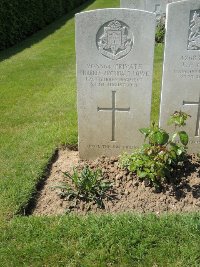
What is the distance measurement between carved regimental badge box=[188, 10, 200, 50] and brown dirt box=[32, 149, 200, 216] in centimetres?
134

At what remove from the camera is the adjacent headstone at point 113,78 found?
4.16 m

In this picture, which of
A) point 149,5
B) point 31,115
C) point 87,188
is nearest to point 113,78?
point 87,188

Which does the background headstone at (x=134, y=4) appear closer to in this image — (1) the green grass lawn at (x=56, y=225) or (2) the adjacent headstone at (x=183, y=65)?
(1) the green grass lawn at (x=56, y=225)

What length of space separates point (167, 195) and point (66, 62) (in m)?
7.15

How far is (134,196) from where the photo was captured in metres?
4.09

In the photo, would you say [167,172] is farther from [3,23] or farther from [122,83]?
[3,23]

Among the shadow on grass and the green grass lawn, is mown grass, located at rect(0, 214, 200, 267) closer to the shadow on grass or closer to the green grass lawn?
the green grass lawn

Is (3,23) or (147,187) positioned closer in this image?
(147,187)

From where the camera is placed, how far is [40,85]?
8383mm

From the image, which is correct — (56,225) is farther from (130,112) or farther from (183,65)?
(183,65)

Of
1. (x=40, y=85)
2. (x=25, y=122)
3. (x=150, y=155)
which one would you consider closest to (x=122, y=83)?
(x=150, y=155)

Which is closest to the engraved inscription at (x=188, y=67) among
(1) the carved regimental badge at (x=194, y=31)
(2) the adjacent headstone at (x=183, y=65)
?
(2) the adjacent headstone at (x=183, y=65)

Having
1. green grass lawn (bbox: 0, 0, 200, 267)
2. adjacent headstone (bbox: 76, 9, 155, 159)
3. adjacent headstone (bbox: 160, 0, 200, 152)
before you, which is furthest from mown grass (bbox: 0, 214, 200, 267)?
adjacent headstone (bbox: 160, 0, 200, 152)

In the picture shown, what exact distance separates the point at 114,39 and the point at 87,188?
1656mm
